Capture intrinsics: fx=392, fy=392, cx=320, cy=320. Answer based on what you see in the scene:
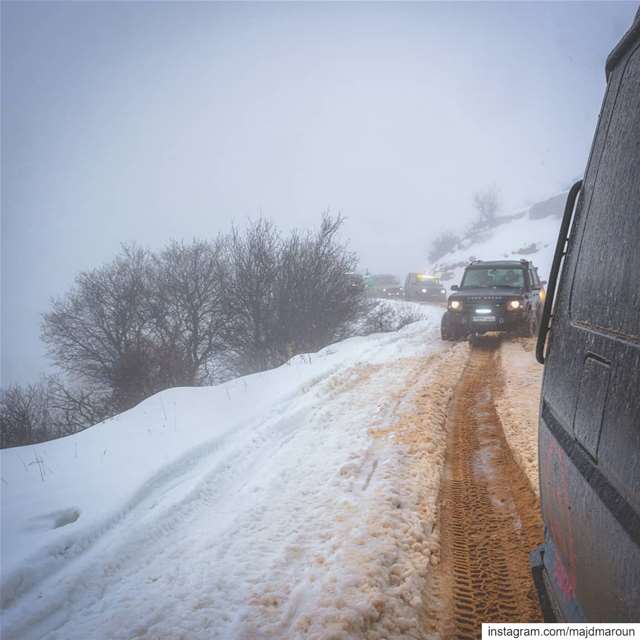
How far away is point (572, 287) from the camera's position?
5.04 feet

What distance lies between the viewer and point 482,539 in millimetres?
2803

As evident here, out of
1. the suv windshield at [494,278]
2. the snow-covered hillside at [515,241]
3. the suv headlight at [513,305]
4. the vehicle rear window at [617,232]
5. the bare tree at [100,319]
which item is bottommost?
the bare tree at [100,319]

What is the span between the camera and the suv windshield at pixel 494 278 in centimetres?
1080

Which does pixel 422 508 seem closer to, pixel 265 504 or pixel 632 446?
pixel 265 504

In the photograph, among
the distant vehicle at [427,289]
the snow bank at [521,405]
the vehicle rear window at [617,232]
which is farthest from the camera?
the distant vehicle at [427,289]

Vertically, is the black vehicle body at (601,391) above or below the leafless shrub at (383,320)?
above

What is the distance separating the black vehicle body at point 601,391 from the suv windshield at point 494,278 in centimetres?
1001

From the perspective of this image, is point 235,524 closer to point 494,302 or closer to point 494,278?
point 494,302

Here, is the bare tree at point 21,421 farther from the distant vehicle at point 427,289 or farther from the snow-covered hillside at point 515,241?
the snow-covered hillside at point 515,241

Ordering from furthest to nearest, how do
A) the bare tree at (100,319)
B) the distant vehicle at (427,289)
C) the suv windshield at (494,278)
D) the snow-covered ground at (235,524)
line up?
1. the distant vehicle at (427,289)
2. the bare tree at (100,319)
3. the suv windshield at (494,278)
4. the snow-covered ground at (235,524)

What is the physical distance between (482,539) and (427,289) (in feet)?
92.7

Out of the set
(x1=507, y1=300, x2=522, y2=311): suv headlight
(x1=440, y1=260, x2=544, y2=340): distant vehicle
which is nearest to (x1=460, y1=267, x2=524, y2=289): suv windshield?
(x1=440, y1=260, x2=544, y2=340): distant vehicle

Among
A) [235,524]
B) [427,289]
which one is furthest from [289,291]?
[235,524]

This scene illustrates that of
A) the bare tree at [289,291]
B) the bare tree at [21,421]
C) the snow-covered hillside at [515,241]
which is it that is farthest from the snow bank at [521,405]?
the snow-covered hillside at [515,241]
